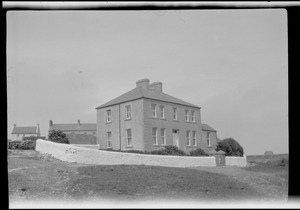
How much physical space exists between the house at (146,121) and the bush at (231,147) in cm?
248

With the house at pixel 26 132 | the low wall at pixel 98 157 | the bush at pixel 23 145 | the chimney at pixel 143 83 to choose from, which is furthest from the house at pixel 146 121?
the house at pixel 26 132

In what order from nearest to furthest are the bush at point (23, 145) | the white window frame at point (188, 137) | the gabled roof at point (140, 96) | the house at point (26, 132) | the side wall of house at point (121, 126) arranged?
the bush at point (23, 145) < the side wall of house at point (121, 126) < the gabled roof at point (140, 96) < the white window frame at point (188, 137) < the house at point (26, 132)

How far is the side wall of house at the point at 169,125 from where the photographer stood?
100ft

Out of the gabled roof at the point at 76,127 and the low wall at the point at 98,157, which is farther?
the gabled roof at the point at 76,127

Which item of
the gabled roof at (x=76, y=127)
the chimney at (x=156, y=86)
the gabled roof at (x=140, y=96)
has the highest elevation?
the chimney at (x=156, y=86)

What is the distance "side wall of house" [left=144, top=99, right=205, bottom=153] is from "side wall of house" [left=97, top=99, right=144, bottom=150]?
61 centimetres

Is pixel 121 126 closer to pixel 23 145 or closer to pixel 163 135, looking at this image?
pixel 163 135

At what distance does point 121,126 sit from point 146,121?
2.58 meters

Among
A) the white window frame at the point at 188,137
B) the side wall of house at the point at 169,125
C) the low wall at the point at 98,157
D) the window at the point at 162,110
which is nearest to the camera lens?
the low wall at the point at 98,157

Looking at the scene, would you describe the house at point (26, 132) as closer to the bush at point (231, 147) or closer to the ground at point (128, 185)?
the bush at point (231, 147)

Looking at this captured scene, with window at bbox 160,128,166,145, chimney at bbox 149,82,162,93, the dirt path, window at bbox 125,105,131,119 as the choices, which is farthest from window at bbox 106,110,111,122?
the dirt path

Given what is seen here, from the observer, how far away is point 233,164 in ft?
95.8

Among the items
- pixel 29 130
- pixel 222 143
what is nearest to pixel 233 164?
pixel 222 143
